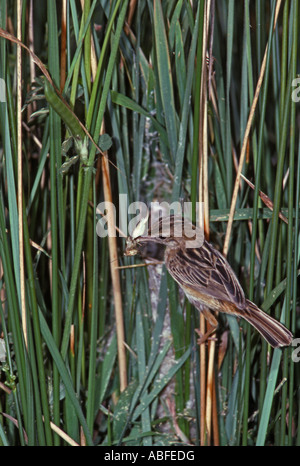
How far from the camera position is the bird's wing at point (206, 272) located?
44.1 inches

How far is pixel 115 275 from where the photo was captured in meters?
1.24

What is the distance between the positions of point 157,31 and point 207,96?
17 centimetres

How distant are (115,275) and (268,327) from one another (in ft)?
1.25

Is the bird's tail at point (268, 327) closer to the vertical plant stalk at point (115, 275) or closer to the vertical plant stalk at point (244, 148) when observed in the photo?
the vertical plant stalk at point (244, 148)

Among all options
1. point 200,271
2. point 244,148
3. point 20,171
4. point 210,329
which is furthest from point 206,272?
point 20,171

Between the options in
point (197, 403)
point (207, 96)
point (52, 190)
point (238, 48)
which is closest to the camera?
point (52, 190)

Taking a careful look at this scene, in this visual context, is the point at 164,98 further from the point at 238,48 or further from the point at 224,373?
the point at 224,373

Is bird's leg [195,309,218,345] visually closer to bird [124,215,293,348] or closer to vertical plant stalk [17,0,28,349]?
bird [124,215,293,348]

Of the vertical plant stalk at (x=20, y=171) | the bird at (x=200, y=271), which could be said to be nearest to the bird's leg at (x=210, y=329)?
the bird at (x=200, y=271)

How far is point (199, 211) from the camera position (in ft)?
3.77

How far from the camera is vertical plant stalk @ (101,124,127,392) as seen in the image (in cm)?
116

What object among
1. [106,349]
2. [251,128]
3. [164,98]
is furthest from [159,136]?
[106,349]

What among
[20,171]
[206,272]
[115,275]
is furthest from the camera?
[115,275]

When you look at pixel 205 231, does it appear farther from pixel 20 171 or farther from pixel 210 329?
pixel 20 171
